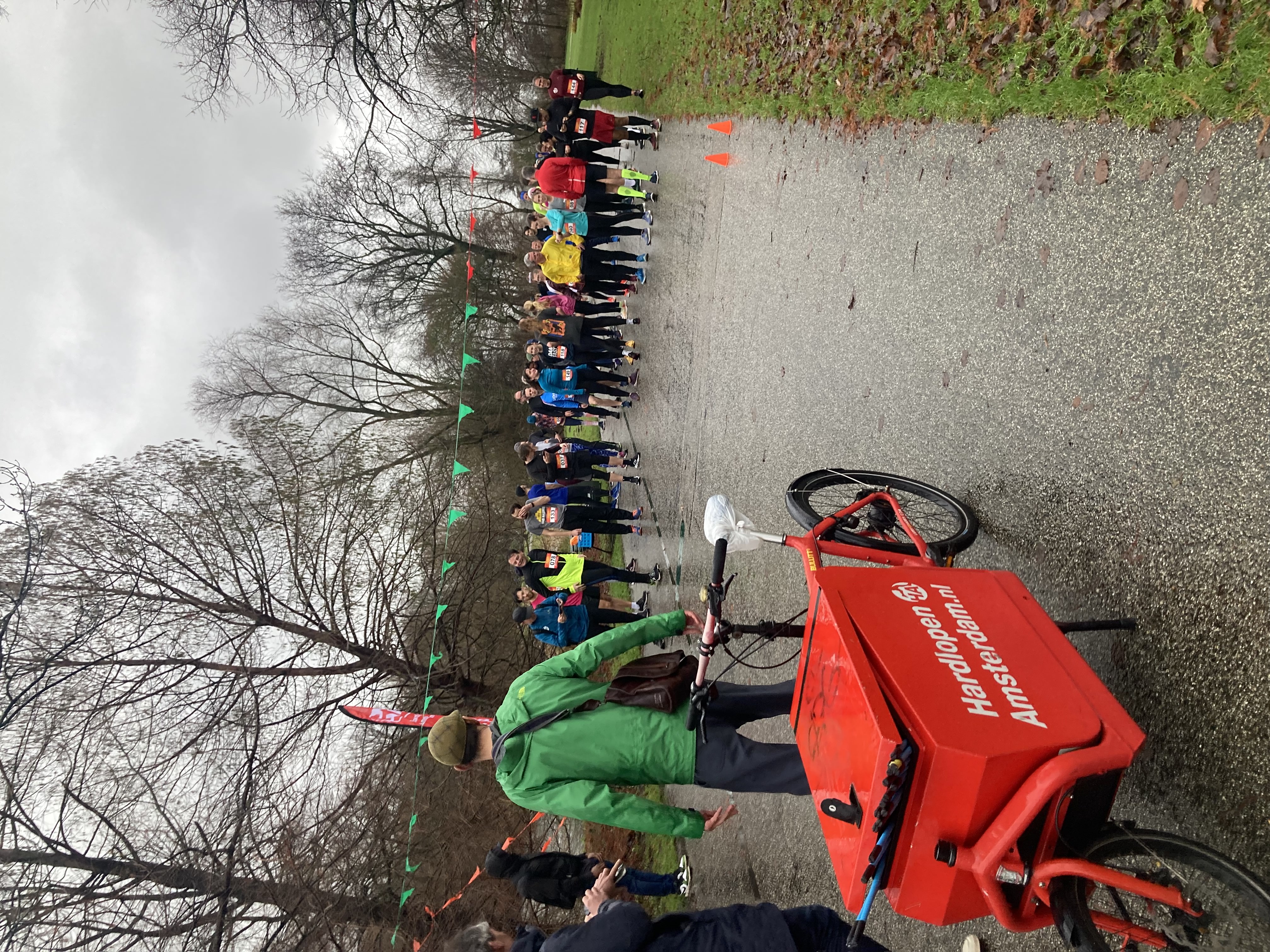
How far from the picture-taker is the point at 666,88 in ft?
41.6

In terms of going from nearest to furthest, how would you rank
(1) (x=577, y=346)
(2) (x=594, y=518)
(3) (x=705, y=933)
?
(3) (x=705, y=933) < (2) (x=594, y=518) < (1) (x=577, y=346)

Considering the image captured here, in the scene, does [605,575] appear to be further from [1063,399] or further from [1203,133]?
[1203,133]

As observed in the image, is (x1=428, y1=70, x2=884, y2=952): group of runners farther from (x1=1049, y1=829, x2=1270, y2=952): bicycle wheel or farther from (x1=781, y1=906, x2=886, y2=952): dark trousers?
(x1=1049, y1=829, x2=1270, y2=952): bicycle wheel

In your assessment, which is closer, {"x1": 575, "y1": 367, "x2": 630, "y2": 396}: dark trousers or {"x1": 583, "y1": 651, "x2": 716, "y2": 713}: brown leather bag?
{"x1": 583, "y1": 651, "x2": 716, "y2": 713}: brown leather bag

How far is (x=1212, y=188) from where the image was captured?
3004mm

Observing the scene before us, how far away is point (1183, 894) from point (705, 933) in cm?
190

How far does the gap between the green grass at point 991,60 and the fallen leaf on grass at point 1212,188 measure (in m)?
0.20

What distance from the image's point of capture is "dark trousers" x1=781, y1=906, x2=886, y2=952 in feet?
11.3

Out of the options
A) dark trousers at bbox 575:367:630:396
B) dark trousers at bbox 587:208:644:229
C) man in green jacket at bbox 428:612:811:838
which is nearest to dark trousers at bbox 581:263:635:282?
dark trousers at bbox 587:208:644:229

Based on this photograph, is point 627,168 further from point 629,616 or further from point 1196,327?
point 1196,327

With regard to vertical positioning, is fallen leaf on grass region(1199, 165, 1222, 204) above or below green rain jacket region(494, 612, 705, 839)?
above

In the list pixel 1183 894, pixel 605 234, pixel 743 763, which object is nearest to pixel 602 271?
pixel 605 234

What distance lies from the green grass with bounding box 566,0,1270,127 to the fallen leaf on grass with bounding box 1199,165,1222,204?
204 millimetres

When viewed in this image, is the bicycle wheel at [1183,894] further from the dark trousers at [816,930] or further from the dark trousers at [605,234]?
the dark trousers at [605,234]
